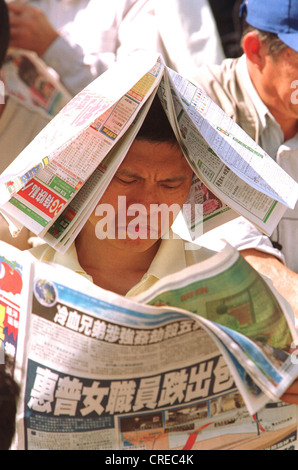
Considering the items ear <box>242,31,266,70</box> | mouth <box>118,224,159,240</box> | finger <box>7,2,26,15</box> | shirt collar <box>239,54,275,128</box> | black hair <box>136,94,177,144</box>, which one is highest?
finger <box>7,2,26,15</box>

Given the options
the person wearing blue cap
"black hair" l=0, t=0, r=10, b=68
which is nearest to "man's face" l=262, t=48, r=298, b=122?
the person wearing blue cap

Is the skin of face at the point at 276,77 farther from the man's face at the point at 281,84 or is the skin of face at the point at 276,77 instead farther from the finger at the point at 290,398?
the finger at the point at 290,398

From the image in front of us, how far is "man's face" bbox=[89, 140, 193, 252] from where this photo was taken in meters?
1.44

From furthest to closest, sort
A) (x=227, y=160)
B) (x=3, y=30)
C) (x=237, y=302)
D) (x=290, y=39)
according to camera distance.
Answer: (x=290, y=39) → (x=3, y=30) → (x=227, y=160) → (x=237, y=302)

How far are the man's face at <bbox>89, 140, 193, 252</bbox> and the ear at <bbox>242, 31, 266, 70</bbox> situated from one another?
111 cm

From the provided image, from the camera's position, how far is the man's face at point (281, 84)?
2404 millimetres

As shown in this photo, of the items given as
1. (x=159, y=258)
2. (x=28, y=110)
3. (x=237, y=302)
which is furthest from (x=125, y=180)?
(x=28, y=110)

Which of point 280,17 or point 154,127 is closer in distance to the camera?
point 154,127

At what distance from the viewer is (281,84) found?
242cm

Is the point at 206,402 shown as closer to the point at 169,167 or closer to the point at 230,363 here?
the point at 230,363

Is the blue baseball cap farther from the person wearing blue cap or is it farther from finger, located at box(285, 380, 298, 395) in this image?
finger, located at box(285, 380, 298, 395)

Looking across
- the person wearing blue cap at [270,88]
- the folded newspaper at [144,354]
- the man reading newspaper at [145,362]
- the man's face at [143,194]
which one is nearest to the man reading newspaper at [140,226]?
the man's face at [143,194]

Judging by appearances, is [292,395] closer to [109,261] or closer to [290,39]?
[109,261]

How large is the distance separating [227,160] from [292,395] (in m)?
0.45
